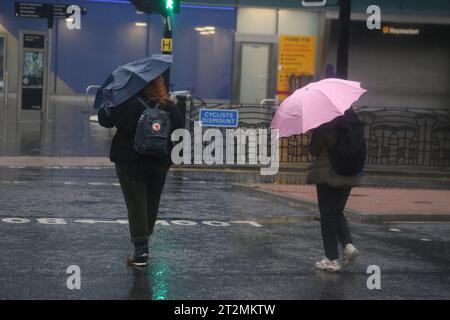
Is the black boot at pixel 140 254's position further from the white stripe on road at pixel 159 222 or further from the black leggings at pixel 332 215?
the white stripe on road at pixel 159 222

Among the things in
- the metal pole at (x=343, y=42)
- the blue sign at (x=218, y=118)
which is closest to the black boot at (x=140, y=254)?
the metal pole at (x=343, y=42)

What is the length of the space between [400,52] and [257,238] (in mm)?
21738

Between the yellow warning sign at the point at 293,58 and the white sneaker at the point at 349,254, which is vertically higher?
the yellow warning sign at the point at 293,58

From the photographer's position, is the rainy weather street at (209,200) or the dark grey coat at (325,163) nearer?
the rainy weather street at (209,200)

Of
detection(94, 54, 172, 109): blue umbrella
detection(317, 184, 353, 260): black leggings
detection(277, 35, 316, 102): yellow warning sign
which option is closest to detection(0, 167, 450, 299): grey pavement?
detection(317, 184, 353, 260): black leggings

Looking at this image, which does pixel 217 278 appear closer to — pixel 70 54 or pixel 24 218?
pixel 24 218

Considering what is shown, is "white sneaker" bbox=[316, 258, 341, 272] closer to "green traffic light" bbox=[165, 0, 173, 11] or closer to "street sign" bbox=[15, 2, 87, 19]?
"green traffic light" bbox=[165, 0, 173, 11]

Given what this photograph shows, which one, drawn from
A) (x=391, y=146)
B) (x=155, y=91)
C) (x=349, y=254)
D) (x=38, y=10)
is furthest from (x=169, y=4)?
(x=349, y=254)

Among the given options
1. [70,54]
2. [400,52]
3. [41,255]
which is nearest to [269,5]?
[400,52]

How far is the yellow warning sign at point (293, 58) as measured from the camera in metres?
28.8

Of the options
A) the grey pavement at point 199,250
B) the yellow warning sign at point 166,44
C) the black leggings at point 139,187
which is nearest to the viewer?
the grey pavement at point 199,250

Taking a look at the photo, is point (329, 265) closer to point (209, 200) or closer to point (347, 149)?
point (347, 149)

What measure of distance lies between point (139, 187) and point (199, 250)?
146 centimetres

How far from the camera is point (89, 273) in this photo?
7.35 metres
